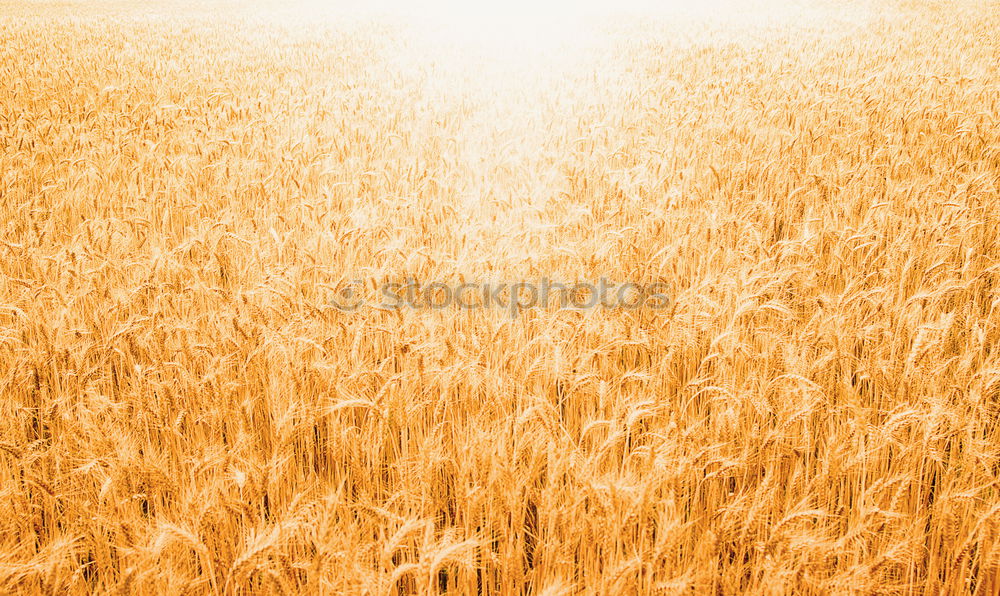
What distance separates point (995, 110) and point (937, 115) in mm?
631

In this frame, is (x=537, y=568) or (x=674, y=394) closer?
(x=537, y=568)

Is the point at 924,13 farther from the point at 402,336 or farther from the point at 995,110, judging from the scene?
the point at 402,336

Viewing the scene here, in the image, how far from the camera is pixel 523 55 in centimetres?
1025

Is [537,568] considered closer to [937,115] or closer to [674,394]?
[674,394]

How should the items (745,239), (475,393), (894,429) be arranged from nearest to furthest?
(894,429), (475,393), (745,239)

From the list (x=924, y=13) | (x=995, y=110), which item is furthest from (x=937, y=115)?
(x=924, y=13)

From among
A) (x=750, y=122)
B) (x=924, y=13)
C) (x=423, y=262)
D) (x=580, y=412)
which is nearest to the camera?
(x=580, y=412)

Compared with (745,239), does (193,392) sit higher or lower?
lower

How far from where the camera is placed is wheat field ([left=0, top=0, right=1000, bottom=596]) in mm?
1315

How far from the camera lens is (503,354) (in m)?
2.00

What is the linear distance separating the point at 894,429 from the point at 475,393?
41.2 inches

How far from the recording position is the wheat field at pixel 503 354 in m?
1.32

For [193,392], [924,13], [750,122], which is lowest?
[193,392]

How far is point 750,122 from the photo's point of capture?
4.68m
